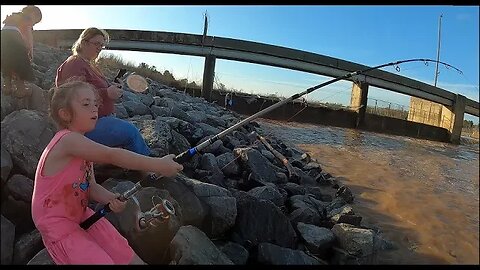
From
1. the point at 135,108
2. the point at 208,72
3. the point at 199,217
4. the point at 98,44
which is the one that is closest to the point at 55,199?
the point at 199,217

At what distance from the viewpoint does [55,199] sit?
2234 millimetres

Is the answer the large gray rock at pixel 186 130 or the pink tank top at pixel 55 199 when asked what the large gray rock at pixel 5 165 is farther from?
the large gray rock at pixel 186 130

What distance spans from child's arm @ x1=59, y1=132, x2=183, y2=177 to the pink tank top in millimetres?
68

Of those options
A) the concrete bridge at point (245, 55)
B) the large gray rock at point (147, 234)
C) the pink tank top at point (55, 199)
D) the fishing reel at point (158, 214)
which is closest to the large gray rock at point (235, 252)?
the large gray rock at point (147, 234)

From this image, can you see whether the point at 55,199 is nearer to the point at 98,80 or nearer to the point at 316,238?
the point at 98,80

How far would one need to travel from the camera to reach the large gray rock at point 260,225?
3543mm

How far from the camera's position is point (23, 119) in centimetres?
306

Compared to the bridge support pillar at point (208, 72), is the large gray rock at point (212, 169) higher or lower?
lower

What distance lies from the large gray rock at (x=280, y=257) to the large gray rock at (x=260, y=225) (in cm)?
30

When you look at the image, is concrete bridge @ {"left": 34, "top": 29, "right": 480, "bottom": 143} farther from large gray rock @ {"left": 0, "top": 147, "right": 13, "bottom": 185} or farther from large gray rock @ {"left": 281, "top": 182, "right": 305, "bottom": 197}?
large gray rock @ {"left": 0, "top": 147, "right": 13, "bottom": 185}

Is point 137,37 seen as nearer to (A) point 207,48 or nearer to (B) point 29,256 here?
(A) point 207,48

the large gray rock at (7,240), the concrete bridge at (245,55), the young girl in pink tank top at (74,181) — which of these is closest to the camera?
the young girl in pink tank top at (74,181)

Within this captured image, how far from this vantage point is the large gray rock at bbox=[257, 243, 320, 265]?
304cm
